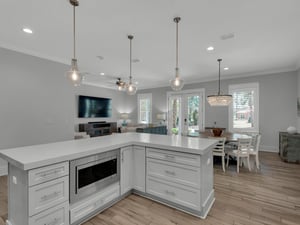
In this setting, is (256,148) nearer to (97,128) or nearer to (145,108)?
(145,108)

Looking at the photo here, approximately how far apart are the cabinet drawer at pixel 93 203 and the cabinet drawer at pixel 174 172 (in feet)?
1.90

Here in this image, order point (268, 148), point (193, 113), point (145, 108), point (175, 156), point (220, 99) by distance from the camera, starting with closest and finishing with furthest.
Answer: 1. point (175, 156)
2. point (220, 99)
3. point (268, 148)
4. point (193, 113)
5. point (145, 108)

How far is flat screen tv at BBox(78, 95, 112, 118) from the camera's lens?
778cm

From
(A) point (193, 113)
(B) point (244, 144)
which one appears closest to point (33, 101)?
(B) point (244, 144)

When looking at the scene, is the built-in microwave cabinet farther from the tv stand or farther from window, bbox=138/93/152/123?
window, bbox=138/93/152/123

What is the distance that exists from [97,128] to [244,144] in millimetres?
6523

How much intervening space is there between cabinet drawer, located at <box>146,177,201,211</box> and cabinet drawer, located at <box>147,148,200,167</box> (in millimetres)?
350

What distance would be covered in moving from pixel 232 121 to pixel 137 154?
512 centimetres

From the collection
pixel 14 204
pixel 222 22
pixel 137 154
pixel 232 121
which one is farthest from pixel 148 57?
pixel 232 121

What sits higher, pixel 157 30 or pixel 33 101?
pixel 157 30

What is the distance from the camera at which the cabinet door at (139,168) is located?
257cm

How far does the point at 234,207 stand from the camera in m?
2.34

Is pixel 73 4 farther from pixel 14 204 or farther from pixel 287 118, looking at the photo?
pixel 287 118

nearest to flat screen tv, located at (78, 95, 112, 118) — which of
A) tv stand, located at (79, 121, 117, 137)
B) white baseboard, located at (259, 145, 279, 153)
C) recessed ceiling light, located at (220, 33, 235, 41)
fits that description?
tv stand, located at (79, 121, 117, 137)
